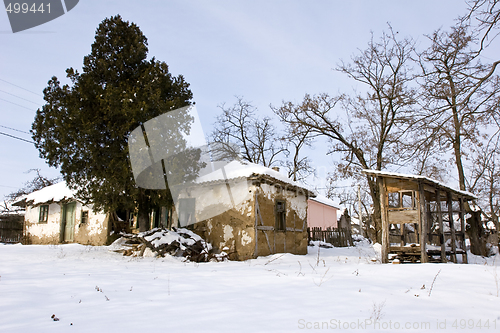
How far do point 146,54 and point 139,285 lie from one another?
10.2m

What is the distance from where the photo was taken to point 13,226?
78.8 ft

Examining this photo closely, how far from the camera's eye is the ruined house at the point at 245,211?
12.1 meters

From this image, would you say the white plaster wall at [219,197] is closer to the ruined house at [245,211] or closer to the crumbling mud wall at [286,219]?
the ruined house at [245,211]

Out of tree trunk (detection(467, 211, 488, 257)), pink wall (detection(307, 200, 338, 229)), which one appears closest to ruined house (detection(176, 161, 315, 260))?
tree trunk (detection(467, 211, 488, 257))

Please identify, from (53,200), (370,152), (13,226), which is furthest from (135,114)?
(13,226)

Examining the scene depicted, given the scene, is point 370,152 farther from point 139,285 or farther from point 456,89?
point 139,285

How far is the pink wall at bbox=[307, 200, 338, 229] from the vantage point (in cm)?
3019

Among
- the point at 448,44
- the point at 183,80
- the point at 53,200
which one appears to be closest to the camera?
the point at 448,44

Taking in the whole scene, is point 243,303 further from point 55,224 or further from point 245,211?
point 55,224

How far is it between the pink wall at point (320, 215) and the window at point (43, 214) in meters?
19.5

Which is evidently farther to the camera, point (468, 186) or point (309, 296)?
point (468, 186)

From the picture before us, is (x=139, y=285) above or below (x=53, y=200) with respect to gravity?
below

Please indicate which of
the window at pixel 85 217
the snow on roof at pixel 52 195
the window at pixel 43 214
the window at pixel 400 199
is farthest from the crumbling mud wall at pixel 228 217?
the window at pixel 43 214

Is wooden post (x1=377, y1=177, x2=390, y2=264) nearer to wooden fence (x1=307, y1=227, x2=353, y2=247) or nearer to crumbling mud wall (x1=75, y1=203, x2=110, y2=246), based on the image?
wooden fence (x1=307, y1=227, x2=353, y2=247)
